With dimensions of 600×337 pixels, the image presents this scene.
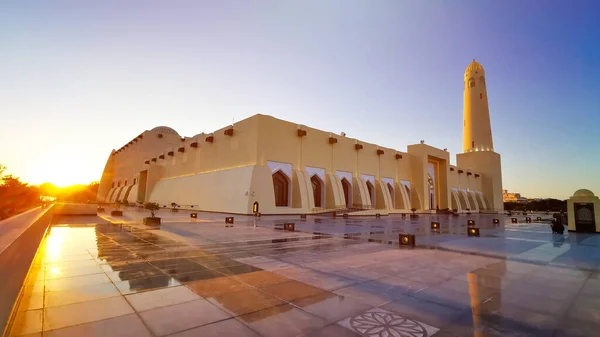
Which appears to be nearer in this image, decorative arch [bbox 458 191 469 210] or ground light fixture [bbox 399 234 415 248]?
ground light fixture [bbox 399 234 415 248]

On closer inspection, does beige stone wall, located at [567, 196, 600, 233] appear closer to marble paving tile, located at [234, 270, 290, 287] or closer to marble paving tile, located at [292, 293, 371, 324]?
marble paving tile, located at [292, 293, 371, 324]

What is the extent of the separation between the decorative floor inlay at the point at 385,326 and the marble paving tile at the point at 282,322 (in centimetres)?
37

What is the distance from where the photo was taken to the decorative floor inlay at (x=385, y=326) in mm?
2900

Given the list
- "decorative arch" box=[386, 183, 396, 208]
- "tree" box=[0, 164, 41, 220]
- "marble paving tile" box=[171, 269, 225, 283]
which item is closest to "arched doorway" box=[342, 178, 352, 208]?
"decorative arch" box=[386, 183, 396, 208]

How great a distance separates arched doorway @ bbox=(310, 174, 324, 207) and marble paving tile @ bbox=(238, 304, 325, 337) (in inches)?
1194

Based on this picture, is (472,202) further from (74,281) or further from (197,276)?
(74,281)

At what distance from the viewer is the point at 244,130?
101ft

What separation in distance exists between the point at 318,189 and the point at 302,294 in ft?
105

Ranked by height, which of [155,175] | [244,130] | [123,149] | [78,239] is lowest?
[78,239]

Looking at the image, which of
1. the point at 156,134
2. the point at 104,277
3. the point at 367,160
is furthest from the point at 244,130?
the point at 156,134

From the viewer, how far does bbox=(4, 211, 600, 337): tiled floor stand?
3.02 metres

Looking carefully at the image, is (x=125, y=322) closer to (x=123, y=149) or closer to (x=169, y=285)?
(x=169, y=285)

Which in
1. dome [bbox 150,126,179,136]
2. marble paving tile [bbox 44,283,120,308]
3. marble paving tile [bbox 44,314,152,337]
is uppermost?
dome [bbox 150,126,179,136]

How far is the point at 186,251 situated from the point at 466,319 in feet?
21.1
